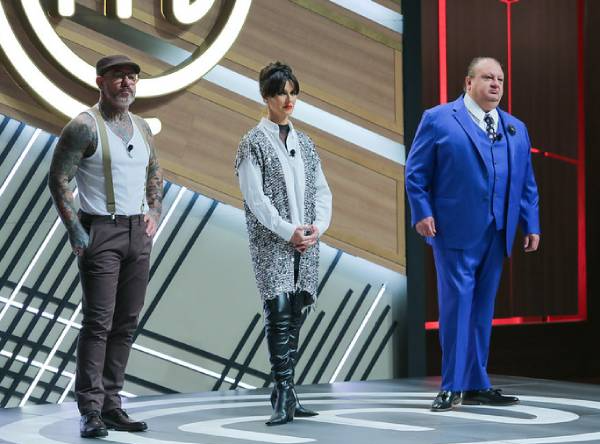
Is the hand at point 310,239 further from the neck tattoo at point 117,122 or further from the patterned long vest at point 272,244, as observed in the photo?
the neck tattoo at point 117,122

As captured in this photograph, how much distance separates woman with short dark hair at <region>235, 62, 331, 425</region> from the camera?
4297 mm

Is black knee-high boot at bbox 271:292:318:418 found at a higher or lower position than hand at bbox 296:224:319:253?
lower

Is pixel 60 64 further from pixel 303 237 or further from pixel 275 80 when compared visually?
pixel 303 237

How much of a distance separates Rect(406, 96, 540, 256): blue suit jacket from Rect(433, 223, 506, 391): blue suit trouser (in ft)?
0.17

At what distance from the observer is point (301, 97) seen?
5.83 m

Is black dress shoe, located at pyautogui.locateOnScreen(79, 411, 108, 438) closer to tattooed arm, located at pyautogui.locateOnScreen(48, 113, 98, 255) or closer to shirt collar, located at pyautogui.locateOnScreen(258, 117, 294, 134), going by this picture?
tattooed arm, located at pyautogui.locateOnScreen(48, 113, 98, 255)

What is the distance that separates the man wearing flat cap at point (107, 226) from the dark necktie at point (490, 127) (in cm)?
148

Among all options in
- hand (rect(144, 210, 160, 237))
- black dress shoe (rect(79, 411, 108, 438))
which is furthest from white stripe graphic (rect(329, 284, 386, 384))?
black dress shoe (rect(79, 411, 108, 438))

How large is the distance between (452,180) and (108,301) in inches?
61.0

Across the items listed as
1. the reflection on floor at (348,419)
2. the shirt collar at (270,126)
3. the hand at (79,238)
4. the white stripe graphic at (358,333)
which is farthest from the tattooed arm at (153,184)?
the white stripe graphic at (358,333)

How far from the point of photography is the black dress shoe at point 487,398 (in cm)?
484

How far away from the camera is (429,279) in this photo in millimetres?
6566

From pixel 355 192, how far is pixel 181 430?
2152 mm

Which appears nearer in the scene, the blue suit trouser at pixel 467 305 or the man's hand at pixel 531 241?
the blue suit trouser at pixel 467 305
